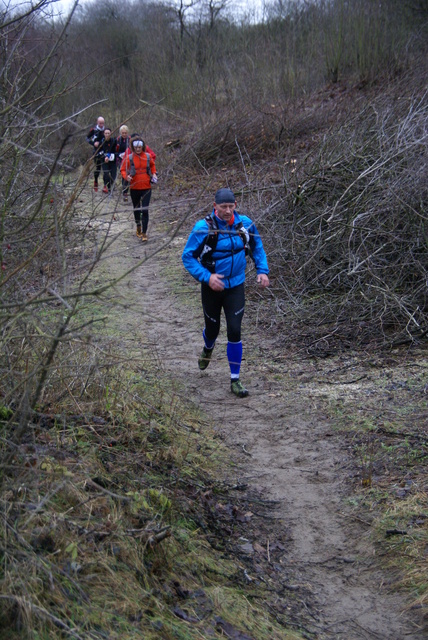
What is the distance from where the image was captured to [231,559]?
3.97 m

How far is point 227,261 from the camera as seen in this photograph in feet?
21.0

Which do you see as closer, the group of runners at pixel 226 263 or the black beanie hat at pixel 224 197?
the black beanie hat at pixel 224 197

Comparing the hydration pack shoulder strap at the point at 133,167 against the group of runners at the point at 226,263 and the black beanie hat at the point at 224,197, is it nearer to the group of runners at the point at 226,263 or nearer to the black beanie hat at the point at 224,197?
the group of runners at the point at 226,263

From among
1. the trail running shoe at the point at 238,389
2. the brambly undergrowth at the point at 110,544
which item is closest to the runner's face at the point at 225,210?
the trail running shoe at the point at 238,389

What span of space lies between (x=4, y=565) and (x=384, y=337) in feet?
17.5

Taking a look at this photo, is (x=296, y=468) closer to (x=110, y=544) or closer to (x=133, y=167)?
(x=110, y=544)

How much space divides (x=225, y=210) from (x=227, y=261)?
517 mm

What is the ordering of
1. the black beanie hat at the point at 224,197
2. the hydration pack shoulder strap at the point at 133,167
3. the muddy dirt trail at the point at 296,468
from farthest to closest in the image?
the hydration pack shoulder strap at the point at 133,167, the black beanie hat at the point at 224,197, the muddy dirt trail at the point at 296,468

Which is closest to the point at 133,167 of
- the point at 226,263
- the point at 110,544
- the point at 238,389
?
the point at 226,263

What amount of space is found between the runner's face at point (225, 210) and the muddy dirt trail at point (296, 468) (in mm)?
913

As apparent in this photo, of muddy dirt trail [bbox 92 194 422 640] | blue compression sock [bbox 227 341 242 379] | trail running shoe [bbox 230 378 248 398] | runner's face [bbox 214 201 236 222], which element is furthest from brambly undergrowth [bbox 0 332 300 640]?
runner's face [bbox 214 201 236 222]

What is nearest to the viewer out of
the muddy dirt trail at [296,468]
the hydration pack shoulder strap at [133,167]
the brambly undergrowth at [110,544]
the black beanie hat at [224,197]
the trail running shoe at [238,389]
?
the brambly undergrowth at [110,544]

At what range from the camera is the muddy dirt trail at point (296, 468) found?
3.65 m

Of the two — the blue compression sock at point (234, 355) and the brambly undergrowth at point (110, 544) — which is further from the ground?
the brambly undergrowth at point (110, 544)
